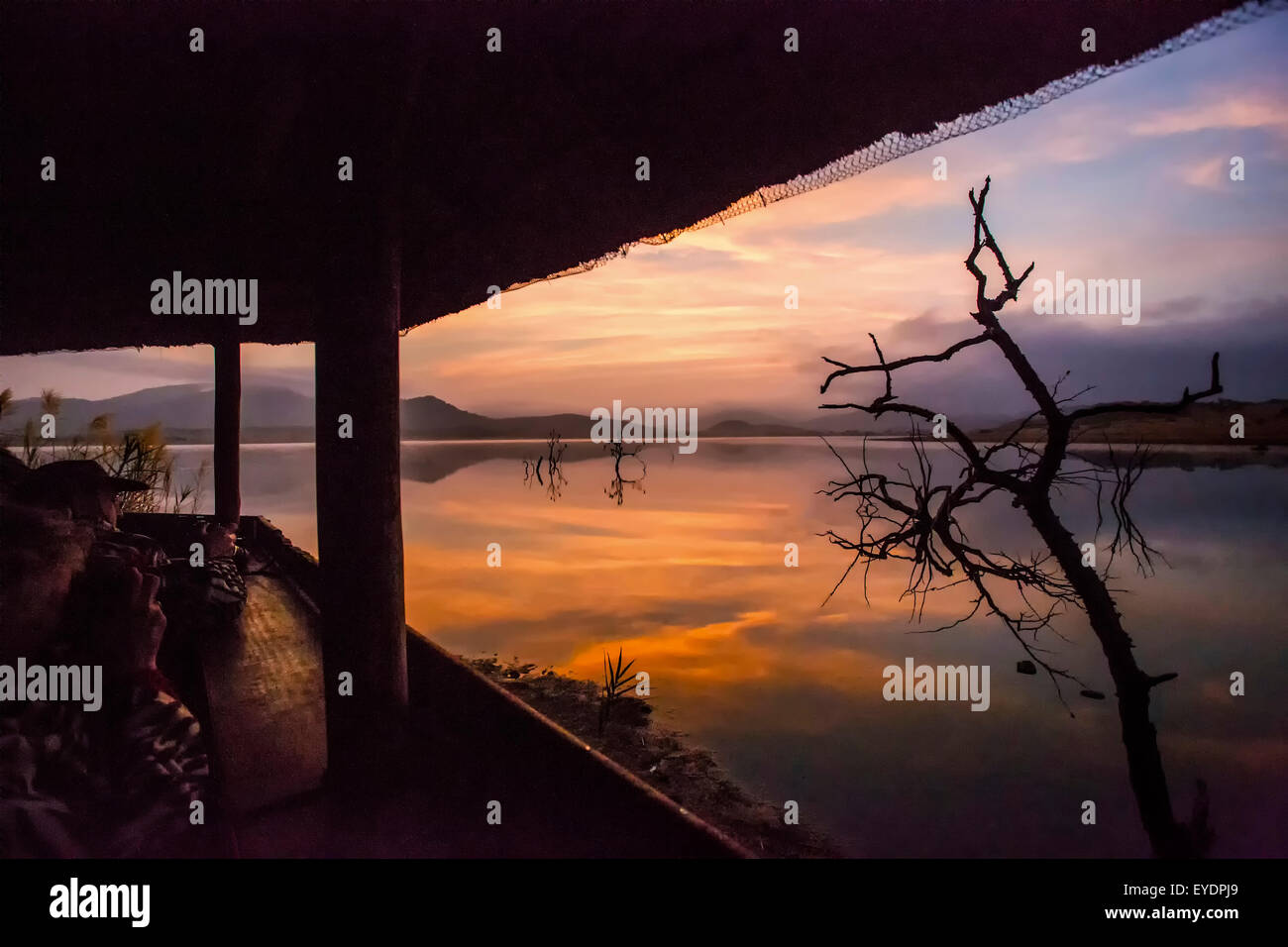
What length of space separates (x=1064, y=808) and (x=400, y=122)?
22.8 ft

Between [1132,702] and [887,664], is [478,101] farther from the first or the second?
[887,664]

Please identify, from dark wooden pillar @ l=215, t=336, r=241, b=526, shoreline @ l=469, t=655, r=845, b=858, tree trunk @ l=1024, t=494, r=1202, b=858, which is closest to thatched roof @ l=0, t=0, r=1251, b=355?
tree trunk @ l=1024, t=494, r=1202, b=858

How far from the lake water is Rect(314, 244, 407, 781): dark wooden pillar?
112 inches

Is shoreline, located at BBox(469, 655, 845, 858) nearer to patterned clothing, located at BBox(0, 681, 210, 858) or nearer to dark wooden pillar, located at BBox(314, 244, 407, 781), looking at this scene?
dark wooden pillar, located at BBox(314, 244, 407, 781)

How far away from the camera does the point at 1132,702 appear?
85.5 inches

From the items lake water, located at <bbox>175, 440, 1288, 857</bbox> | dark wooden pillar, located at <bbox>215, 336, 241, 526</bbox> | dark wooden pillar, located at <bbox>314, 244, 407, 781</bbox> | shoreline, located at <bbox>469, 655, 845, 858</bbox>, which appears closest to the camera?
dark wooden pillar, located at <bbox>314, 244, 407, 781</bbox>

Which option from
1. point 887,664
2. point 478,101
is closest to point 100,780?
point 478,101

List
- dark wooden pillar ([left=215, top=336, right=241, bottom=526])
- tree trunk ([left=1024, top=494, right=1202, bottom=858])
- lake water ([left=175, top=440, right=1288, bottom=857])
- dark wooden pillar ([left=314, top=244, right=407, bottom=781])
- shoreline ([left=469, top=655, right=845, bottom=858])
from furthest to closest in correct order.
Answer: dark wooden pillar ([left=215, top=336, right=241, bottom=526]) < lake water ([left=175, top=440, right=1288, bottom=857]) < shoreline ([left=469, top=655, right=845, bottom=858]) < dark wooden pillar ([left=314, top=244, right=407, bottom=781]) < tree trunk ([left=1024, top=494, right=1202, bottom=858])

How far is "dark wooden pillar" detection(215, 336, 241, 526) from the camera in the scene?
7.80 m

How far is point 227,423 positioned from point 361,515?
6424 millimetres

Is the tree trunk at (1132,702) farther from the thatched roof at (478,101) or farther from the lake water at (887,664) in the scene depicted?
the thatched roof at (478,101)

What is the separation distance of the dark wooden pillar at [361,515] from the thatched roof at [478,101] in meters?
0.12

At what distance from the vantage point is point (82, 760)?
2.37 metres

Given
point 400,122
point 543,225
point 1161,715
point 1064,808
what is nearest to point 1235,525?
point 1161,715
